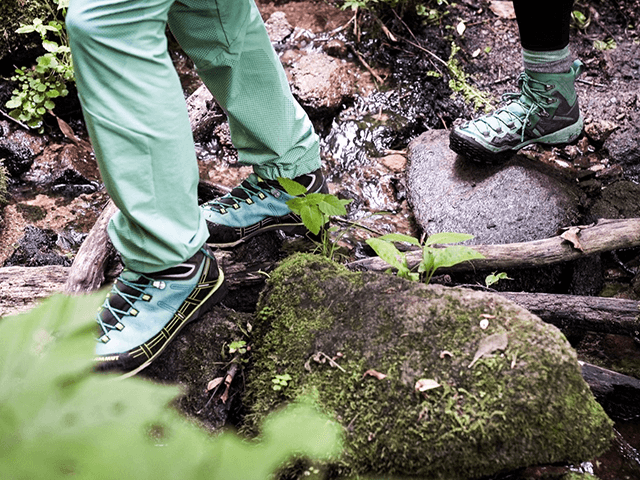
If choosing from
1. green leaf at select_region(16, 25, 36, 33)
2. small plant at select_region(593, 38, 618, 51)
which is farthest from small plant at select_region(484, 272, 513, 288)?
green leaf at select_region(16, 25, 36, 33)

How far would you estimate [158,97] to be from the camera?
5.75ft

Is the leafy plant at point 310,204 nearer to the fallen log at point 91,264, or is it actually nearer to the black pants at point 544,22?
the fallen log at point 91,264

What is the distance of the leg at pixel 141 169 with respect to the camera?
163 centimetres

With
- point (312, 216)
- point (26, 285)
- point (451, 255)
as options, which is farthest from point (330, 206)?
point (26, 285)

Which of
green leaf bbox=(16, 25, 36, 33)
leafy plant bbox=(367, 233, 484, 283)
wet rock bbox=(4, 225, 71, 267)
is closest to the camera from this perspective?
leafy plant bbox=(367, 233, 484, 283)

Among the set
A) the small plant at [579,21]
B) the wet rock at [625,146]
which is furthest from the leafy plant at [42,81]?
the small plant at [579,21]

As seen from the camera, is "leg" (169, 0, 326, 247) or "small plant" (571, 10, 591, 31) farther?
"small plant" (571, 10, 591, 31)

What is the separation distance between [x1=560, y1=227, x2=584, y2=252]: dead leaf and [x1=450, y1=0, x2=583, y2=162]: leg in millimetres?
800

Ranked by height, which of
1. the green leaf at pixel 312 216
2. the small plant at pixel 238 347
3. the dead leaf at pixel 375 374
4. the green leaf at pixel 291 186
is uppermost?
the green leaf at pixel 291 186

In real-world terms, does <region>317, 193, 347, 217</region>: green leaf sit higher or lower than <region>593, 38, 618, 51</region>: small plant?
higher

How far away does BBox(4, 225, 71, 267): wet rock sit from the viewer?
296 cm

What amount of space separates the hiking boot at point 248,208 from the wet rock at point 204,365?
50cm

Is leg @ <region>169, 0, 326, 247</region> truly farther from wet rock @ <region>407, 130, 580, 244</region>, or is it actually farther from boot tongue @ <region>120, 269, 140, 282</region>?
wet rock @ <region>407, 130, 580, 244</region>

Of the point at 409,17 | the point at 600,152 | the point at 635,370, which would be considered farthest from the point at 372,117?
the point at 635,370
